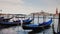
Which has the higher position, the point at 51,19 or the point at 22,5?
the point at 22,5

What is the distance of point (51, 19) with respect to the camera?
1.57m

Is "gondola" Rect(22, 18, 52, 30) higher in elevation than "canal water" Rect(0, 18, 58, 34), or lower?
higher

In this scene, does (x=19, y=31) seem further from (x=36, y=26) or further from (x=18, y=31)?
(x=36, y=26)

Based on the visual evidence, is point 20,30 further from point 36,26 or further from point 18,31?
point 36,26

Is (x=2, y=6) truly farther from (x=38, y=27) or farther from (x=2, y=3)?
(x=38, y=27)

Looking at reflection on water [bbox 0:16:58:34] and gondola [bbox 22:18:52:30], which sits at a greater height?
gondola [bbox 22:18:52:30]

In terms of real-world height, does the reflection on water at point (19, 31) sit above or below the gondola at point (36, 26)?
below

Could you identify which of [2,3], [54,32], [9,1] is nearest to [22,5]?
[9,1]

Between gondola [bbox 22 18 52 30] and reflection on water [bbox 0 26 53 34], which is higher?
gondola [bbox 22 18 52 30]

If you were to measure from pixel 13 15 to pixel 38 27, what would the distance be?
17.4 inches

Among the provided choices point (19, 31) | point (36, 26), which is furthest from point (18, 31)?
point (36, 26)

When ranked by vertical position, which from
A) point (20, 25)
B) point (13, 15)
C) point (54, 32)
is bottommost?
point (54, 32)

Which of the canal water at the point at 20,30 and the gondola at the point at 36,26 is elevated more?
the gondola at the point at 36,26

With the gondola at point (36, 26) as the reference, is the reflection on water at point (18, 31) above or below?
below
